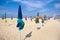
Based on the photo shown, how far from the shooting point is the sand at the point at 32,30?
5.39 ft

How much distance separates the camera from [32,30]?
1.71 metres

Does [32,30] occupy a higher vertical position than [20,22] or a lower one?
lower

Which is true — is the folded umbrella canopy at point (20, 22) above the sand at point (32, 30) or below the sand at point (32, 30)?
above

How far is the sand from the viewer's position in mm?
1643

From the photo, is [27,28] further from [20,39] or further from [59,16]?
[59,16]

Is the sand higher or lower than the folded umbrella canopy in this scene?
lower

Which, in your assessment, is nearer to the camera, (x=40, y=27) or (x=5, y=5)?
(x=5, y=5)

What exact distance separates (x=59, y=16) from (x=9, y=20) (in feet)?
2.23

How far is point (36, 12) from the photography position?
1723 mm

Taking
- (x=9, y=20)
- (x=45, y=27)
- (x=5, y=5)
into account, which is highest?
(x=5, y=5)

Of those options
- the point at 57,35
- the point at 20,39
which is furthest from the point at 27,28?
the point at 57,35

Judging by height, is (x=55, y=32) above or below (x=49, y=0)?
below

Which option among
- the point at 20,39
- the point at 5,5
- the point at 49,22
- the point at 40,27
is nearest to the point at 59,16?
the point at 49,22

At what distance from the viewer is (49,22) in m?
1.75
